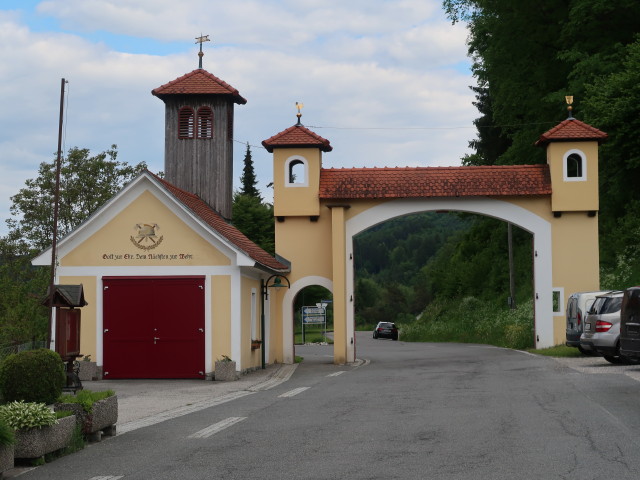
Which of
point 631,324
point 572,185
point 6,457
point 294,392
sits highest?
point 572,185

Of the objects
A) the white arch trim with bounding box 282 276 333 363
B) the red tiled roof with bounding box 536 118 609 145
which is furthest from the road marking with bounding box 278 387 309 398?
the red tiled roof with bounding box 536 118 609 145

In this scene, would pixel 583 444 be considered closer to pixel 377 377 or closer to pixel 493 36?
pixel 377 377

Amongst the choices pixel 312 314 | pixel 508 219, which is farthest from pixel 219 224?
pixel 312 314

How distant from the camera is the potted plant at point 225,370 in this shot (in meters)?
23.9

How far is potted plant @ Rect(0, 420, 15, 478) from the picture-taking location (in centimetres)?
906

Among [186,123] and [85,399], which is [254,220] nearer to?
[186,123]

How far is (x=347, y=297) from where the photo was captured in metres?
31.2

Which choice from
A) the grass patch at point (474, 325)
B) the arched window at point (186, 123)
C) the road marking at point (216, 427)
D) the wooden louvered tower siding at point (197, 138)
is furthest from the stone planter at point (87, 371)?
the grass patch at point (474, 325)

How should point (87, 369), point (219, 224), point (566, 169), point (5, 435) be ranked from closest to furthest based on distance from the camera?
point (5, 435) → point (87, 369) → point (219, 224) → point (566, 169)

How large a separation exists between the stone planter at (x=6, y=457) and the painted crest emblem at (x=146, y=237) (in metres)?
15.9

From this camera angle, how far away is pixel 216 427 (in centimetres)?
1284

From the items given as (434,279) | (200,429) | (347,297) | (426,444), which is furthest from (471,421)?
(434,279)

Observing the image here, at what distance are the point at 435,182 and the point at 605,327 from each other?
9.45 metres

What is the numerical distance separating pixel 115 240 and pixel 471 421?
1469 cm
